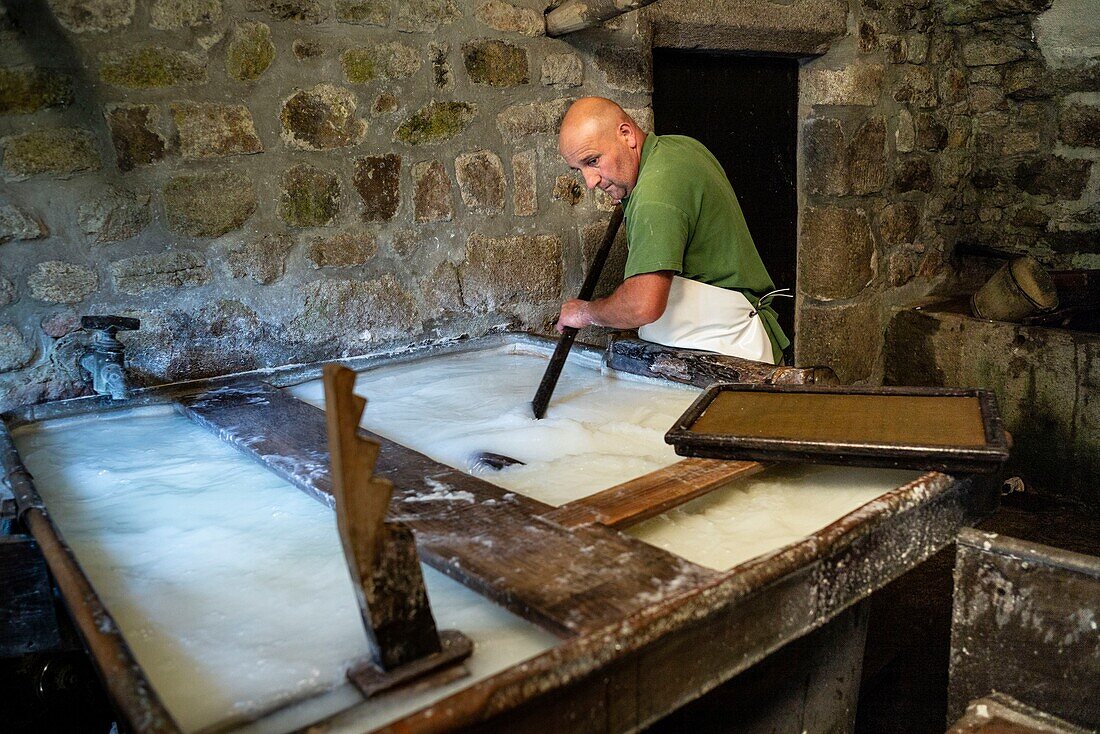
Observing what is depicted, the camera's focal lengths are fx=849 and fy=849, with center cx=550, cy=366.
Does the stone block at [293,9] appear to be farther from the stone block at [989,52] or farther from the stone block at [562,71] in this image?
the stone block at [989,52]

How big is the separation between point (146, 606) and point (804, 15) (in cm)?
313

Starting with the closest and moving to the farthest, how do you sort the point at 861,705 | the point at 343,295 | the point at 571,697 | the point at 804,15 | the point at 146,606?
the point at 571,697 < the point at 146,606 < the point at 861,705 < the point at 343,295 < the point at 804,15

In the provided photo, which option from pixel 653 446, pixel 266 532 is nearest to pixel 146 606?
pixel 266 532

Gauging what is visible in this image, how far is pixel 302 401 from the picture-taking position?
6.42ft

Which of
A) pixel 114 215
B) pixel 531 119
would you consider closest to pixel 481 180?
pixel 531 119

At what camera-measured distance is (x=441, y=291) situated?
8.86ft

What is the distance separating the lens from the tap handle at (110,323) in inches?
75.9

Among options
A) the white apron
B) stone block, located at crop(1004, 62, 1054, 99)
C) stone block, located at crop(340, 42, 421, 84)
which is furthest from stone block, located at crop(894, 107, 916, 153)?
stone block, located at crop(340, 42, 421, 84)

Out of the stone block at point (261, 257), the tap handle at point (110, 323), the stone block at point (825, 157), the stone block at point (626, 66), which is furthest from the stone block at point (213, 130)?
the stone block at point (825, 157)

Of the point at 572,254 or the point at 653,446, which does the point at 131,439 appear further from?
the point at 572,254

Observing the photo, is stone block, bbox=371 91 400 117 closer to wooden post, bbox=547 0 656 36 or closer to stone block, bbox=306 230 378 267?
stone block, bbox=306 230 378 267

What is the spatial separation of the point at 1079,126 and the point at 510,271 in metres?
2.70

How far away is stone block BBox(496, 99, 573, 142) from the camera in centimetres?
272

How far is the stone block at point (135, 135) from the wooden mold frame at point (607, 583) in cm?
88
